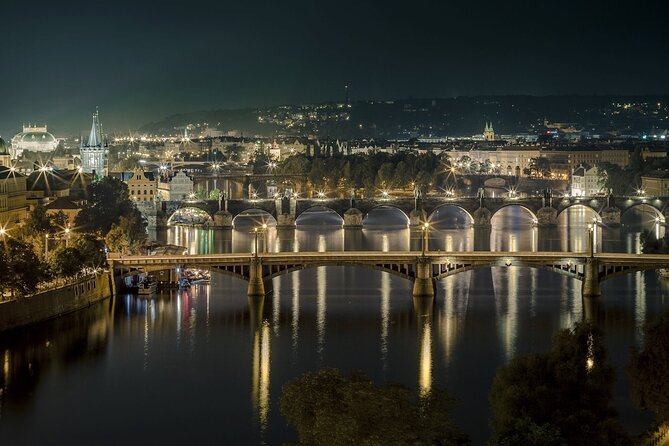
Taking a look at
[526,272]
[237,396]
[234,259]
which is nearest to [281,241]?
[526,272]

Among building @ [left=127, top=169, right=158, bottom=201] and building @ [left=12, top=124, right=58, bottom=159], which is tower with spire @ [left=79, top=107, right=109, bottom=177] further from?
building @ [left=12, top=124, right=58, bottom=159]

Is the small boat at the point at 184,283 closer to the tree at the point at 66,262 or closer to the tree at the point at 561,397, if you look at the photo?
the tree at the point at 66,262

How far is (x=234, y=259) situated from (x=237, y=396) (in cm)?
994

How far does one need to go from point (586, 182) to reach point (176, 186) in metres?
22.9

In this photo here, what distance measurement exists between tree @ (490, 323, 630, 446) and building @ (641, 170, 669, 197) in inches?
1834

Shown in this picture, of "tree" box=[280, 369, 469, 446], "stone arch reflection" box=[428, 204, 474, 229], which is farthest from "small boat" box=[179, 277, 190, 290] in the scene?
"stone arch reflection" box=[428, 204, 474, 229]

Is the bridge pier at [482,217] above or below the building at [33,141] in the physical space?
below

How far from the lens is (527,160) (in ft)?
346

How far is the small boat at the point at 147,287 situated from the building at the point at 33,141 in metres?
55.3

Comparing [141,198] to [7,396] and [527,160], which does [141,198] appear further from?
[527,160]

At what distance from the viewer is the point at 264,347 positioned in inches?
1049

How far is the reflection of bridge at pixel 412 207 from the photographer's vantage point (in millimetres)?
55531

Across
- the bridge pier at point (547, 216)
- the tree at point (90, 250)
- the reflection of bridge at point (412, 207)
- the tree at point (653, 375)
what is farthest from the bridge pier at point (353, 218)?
the tree at point (653, 375)

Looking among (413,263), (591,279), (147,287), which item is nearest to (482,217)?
(413,263)
